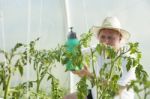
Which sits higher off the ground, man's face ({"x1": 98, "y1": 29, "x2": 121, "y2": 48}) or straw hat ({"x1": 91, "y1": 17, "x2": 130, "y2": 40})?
straw hat ({"x1": 91, "y1": 17, "x2": 130, "y2": 40})

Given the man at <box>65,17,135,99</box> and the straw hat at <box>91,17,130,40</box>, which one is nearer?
the man at <box>65,17,135,99</box>

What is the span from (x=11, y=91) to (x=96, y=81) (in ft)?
1.61

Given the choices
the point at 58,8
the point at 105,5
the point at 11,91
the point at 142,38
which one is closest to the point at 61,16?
the point at 58,8

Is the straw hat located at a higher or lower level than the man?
higher

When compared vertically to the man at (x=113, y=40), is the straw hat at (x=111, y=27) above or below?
above

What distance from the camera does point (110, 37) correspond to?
4273 mm

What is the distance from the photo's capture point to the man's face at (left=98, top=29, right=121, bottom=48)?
13.8 feet

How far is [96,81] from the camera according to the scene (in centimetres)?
302

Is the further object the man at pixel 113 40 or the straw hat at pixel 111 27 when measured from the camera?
the straw hat at pixel 111 27

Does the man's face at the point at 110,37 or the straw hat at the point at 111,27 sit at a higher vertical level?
the straw hat at the point at 111,27

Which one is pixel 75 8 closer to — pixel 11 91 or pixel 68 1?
pixel 68 1

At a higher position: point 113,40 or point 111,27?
point 111,27

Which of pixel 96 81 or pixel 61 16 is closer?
pixel 96 81

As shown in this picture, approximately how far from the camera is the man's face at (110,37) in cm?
422
